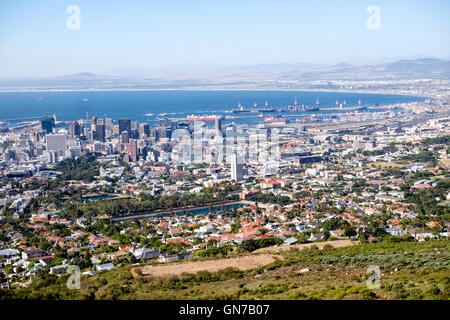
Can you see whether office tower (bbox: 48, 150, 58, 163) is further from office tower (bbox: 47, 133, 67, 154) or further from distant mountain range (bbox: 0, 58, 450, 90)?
distant mountain range (bbox: 0, 58, 450, 90)

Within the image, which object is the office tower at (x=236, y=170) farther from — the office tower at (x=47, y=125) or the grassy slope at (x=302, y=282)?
the office tower at (x=47, y=125)

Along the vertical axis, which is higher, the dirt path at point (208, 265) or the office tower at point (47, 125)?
the office tower at point (47, 125)

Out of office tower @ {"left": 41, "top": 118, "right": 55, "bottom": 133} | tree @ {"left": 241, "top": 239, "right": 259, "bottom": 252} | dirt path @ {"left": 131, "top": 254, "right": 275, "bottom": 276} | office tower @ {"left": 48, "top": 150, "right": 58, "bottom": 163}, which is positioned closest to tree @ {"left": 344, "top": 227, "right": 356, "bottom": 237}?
tree @ {"left": 241, "top": 239, "right": 259, "bottom": 252}

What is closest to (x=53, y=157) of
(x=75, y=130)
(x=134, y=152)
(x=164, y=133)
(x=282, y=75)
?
(x=134, y=152)

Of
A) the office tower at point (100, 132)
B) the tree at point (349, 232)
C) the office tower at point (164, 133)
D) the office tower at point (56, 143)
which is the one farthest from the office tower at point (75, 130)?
the tree at point (349, 232)

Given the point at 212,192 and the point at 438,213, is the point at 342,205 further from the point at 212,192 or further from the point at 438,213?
the point at 212,192
